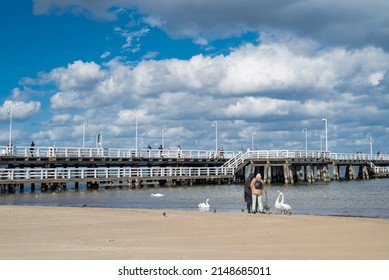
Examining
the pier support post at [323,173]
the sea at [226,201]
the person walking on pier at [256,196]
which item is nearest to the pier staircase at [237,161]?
the pier support post at [323,173]

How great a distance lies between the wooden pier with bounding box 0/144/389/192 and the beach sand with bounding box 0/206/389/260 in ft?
92.8

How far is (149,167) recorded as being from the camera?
188 ft

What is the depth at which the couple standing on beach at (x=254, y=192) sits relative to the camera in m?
19.8

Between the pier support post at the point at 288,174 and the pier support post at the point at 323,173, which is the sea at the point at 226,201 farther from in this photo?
the pier support post at the point at 323,173

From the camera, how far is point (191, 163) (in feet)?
199

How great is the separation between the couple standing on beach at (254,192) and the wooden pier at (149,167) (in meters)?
26.6

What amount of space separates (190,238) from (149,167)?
148 ft

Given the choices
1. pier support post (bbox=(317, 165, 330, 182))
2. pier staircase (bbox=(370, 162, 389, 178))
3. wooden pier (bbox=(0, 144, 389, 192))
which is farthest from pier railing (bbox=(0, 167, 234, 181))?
pier staircase (bbox=(370, 162, 389, 178))

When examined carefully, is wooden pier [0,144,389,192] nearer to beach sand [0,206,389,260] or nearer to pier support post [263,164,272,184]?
pier support post [263,164,272,184]

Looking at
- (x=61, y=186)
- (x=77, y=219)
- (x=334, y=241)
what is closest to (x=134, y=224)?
(x=77, y=219)

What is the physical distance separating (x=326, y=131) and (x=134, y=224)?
60153mm

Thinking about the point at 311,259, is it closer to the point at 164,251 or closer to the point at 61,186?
the point at 164,251

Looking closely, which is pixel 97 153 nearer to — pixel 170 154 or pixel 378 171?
pixel 170 154

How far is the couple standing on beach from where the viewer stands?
1980 cm
